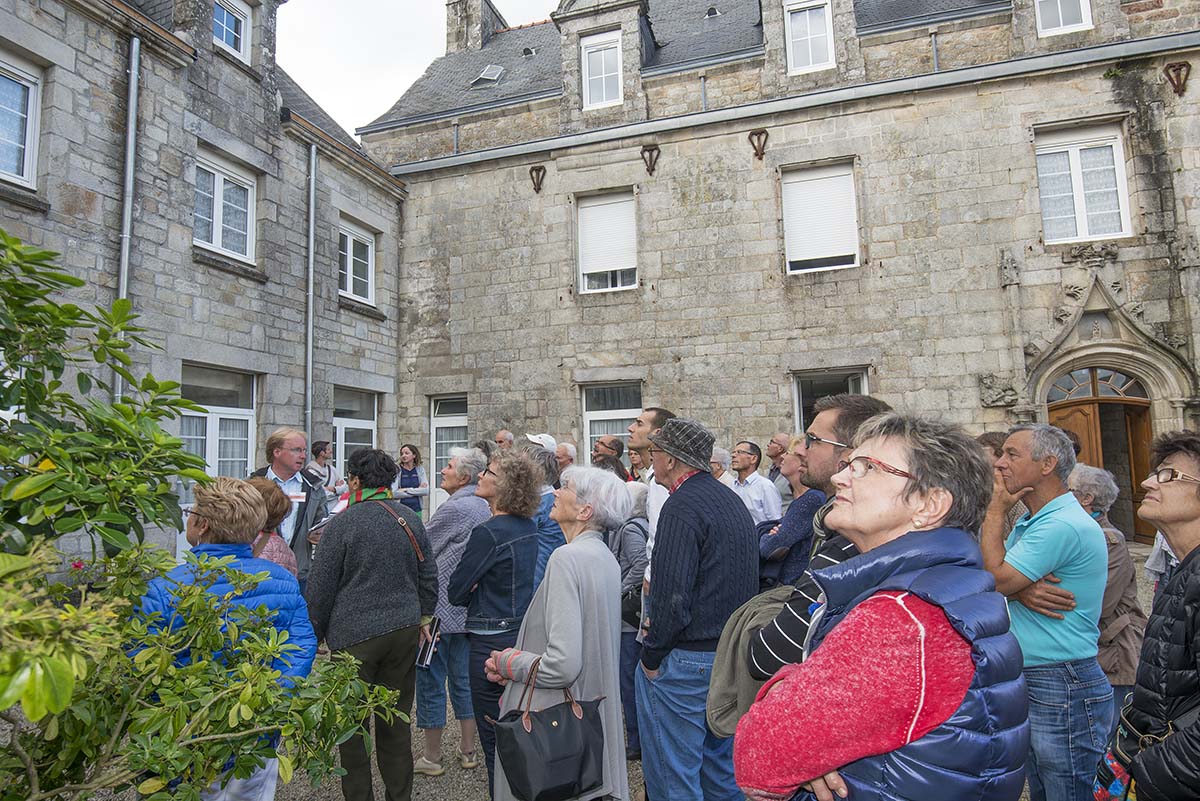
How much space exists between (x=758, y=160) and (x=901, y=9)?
319 centimetres

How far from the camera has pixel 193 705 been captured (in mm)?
1627

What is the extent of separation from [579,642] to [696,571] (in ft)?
1.78

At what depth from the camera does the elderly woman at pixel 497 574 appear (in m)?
3.33

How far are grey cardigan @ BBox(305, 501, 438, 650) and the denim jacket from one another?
275 mm

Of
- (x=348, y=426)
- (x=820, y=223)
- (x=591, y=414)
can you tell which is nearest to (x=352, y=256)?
(x=348, y=426)

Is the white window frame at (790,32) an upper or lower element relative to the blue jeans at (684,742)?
upper

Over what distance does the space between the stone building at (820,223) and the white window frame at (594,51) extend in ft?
0.11

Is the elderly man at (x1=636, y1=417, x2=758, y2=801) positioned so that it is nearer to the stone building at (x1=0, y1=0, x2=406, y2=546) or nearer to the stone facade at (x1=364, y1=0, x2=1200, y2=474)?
the stone building at (x1=0, y1=0, x2=406, y2=546)

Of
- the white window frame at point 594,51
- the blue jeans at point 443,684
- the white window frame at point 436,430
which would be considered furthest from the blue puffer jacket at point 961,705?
the white window frame at point 594,51

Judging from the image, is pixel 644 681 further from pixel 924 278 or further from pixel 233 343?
pixel 924 278

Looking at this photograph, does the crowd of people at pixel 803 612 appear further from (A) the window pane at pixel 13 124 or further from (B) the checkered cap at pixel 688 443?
(A) the window pane at pixel 13 124

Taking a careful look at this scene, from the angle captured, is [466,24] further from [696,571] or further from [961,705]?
[961,705]

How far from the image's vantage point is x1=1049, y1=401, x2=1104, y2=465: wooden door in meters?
8.88

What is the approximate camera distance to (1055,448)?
105 inches
